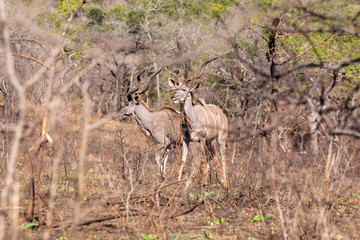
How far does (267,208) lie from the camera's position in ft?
14.9

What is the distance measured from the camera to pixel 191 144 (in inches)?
244

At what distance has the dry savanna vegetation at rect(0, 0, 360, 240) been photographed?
8.62ft

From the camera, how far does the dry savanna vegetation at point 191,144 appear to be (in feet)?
8.62

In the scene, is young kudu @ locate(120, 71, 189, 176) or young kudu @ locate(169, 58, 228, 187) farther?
young kudu @ locate(120, 71, 189, 176)

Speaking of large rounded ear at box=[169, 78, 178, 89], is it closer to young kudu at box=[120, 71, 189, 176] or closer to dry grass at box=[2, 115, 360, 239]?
young kudu at box=[120, 71, 189, 176]

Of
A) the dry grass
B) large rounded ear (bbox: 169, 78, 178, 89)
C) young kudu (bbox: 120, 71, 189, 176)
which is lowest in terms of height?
the dry grass

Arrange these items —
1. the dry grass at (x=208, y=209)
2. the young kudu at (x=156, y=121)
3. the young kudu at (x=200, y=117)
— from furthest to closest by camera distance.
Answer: the young kudu at (x=156, y=121) < the young kudu at (x=200, y=117) < the dry grass at (x=208, y=209)

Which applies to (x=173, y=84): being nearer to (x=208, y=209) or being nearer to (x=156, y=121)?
(x=156, y=121)

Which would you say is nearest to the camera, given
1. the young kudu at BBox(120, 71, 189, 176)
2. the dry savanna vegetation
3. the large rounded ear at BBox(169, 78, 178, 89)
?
the dry savanna vegetation

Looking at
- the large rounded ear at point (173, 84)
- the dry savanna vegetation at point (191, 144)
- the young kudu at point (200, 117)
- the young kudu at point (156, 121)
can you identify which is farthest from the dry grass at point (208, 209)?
the large rounded ear at point (173, 84)

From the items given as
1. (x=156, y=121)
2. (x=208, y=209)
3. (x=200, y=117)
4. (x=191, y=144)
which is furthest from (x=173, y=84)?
(x=208, y=209)

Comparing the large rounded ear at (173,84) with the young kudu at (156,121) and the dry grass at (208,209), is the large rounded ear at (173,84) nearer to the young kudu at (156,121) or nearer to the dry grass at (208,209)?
the young kudu at (156,121)

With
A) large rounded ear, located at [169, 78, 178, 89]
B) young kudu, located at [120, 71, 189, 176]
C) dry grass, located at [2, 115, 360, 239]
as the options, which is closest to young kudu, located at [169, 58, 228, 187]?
large rounded ear, located at [169, 78, 178, 89]

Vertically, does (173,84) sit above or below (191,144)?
above
